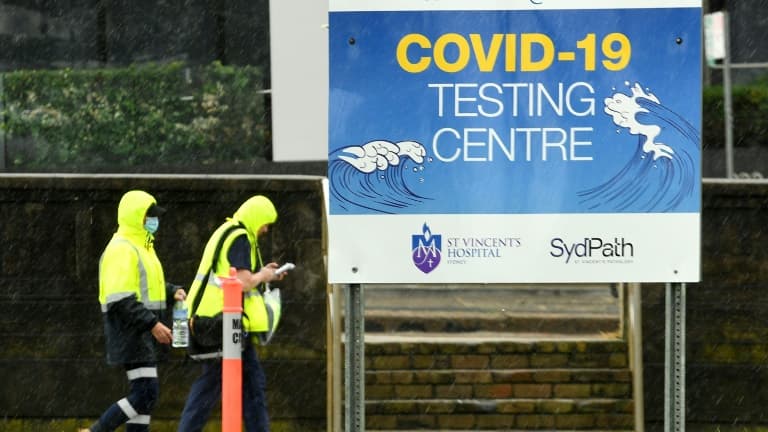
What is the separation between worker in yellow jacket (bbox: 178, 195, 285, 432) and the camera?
367 inches

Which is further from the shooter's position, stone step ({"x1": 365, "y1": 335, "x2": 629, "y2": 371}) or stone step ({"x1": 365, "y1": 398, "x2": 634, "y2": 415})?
stone step ({"x1": 365, "y1": 335, "x2": 629, "y2": 371})

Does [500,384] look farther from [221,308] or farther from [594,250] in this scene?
[594,250]

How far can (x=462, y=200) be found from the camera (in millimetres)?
6520

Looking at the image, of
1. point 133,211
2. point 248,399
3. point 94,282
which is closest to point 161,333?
point 248,399

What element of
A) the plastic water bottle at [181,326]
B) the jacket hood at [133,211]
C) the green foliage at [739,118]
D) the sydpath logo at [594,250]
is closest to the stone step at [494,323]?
the plastic water bottle at [181,326]

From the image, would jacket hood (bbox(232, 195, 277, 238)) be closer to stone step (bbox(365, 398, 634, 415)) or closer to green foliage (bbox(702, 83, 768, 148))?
stone step (bbox(365, 398, 634, 415))

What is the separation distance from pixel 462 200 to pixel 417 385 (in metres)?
5.17

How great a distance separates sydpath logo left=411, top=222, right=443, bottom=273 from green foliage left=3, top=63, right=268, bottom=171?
760 centimetres

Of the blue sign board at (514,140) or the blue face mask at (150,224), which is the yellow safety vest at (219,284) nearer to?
the blue face mask at (150,224)

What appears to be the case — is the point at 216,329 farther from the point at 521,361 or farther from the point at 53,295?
the point at 521,361

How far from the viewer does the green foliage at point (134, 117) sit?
1370 cm

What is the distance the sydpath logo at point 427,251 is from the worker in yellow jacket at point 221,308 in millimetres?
2932

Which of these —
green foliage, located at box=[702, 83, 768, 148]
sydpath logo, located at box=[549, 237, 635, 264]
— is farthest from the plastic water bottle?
green foliage, located at box=[702, 83, 768, 148]

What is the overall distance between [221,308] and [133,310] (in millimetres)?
584
